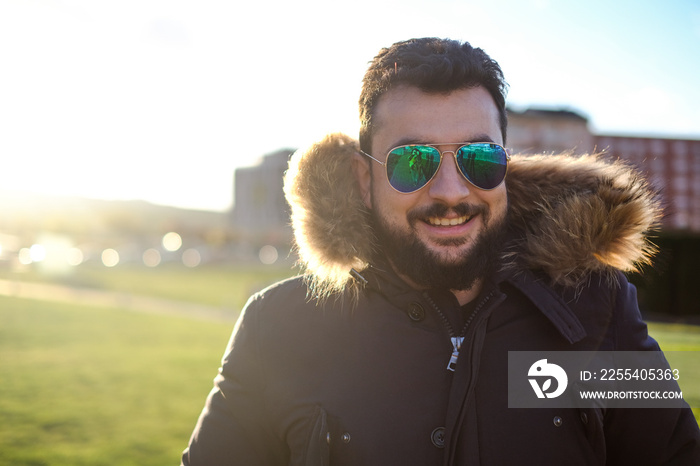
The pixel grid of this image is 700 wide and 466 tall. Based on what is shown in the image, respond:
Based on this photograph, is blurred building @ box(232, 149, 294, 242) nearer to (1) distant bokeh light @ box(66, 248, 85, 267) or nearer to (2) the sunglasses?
(1) distant bokeh light @ box(66, 248, 85, 267)

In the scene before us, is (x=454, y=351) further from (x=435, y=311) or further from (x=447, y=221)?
(x=447, y=221)

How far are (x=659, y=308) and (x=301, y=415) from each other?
16.0m

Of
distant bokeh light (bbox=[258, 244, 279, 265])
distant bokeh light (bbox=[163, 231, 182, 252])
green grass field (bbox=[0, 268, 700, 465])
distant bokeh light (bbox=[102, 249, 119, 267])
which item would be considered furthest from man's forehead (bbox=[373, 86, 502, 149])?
distant bokeh light (bbox=[163, 231, 182, 252])

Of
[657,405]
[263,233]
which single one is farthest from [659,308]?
[263,233]

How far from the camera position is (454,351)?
2062 millimetres

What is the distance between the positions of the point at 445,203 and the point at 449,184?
76 mm

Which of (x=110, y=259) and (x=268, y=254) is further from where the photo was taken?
(x=268, y=254)

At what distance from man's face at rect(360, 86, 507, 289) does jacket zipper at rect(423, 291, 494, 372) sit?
0.09 metres

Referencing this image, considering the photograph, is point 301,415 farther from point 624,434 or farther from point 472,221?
point 624,434

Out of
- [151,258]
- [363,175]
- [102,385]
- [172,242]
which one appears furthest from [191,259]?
[363,175]

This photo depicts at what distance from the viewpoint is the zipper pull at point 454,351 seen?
2033 millimetres

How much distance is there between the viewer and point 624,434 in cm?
205

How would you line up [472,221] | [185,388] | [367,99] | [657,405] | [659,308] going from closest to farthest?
[657,405]
[472,221]
[367,99]
[185,388]
[659,308]

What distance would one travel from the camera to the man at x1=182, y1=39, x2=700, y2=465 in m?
1.99
